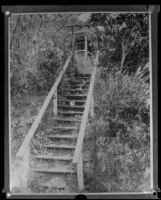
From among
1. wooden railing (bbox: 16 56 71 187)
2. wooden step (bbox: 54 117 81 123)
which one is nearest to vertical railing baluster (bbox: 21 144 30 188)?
wooden railing (bbox: 16 56 71 187)

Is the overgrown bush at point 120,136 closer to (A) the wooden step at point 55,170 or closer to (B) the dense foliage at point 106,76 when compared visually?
(B) the dense foliage at point 106,76

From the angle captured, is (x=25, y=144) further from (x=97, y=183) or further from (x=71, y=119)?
(x=97, y=183)

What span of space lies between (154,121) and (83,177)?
0.76 metres

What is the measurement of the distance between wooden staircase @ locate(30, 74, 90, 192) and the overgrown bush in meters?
0.14

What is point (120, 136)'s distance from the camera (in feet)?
6.67

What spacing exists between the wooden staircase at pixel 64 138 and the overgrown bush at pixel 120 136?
0.14 m

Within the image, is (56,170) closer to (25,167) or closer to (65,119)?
(25,167)

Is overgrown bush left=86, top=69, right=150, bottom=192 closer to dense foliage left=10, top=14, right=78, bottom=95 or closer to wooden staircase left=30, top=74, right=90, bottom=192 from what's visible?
wooden staircase left=30, top=74, right=90, bottom=192

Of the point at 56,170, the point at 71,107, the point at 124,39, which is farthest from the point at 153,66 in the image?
the point at 56,170

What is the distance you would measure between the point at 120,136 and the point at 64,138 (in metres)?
0.48

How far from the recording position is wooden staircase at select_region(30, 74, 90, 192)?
6.63 feet

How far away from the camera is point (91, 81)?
2.04 m

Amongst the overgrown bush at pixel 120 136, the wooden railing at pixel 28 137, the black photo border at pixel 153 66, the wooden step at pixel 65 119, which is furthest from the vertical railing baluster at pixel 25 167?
the overgrown bush at pixel 120 136

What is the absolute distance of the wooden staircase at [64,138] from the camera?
79.5 inches
